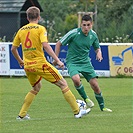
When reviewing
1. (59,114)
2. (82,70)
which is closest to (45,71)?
(59,114)

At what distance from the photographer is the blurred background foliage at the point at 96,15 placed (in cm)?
3297

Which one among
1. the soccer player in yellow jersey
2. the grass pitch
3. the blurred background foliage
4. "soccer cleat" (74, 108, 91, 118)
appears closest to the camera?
the grass pitch

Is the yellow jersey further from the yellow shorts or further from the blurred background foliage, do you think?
the blurred background foliage

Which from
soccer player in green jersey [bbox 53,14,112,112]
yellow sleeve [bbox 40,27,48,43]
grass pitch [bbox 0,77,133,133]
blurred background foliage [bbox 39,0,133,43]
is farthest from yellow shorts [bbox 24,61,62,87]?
blurred background foliage [bbox 39,0,133,43]

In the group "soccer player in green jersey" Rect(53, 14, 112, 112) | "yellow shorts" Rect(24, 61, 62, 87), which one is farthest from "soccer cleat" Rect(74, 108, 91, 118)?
"soccer player in green jersey" Rect(53, 14, 112, 112)

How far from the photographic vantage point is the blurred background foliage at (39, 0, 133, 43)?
108 ft

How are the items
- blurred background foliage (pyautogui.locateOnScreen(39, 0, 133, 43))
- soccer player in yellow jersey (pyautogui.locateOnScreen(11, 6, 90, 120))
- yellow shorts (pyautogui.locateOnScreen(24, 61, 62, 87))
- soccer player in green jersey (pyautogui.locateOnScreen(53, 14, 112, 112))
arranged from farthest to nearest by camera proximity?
blurred background foliage (pyautogui.locateOnScreen(39, 0, 133, 43)) → soccer player in green jersey (pyautogui.locateOnScreen(53, 14, 112, 112)) → yellow shorts (pyautogui.locateOnScreen(24, 61, 62, 87)) → soccer player in yellow jersey (pyautogui.locateOnScreen(11, 6, 90, 120))

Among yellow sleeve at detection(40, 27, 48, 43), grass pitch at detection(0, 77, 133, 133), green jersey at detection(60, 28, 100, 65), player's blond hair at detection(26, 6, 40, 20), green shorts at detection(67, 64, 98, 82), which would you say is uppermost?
player's blond hair at detection(26, 6, 40, 20)

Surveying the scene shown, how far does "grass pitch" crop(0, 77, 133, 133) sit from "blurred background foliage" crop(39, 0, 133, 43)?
14619 millimetres

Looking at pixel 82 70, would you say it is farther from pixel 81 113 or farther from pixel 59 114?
pixel 81 113

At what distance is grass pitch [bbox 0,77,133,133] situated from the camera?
9.69m

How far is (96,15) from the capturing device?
35.2 meters

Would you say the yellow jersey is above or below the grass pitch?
above

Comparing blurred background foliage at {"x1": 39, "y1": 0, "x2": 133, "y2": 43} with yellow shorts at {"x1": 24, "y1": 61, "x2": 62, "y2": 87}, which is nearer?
yellow shorts at {"x1": 24, "y1": 61, "x2": 62, "y2": 87}
